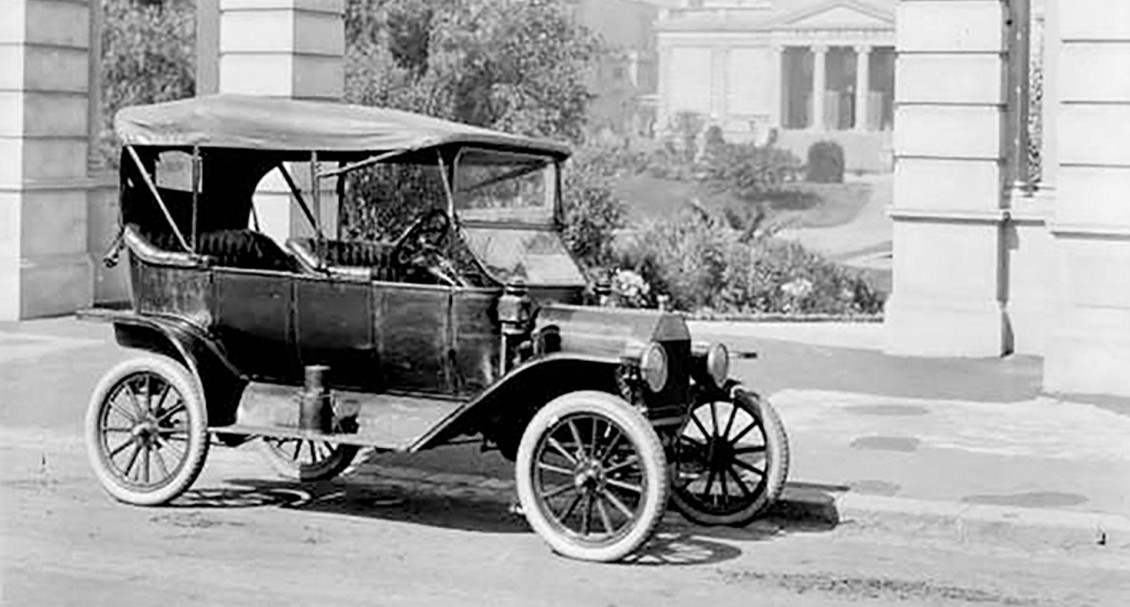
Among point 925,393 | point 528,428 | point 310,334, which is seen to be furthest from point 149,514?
point 925,393

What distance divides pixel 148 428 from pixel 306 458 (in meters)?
1.65

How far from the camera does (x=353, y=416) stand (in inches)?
389

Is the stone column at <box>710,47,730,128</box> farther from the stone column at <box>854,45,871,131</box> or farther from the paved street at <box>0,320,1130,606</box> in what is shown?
the paved street at <box>0,320,1130,606</box>

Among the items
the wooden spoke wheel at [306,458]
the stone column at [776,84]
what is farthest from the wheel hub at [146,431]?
the stone column at [776,84]

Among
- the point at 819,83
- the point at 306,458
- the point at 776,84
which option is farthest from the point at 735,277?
the point at 776,84

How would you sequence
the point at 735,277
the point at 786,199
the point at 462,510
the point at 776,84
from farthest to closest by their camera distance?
the point at 776,84, the point at 786,199, the point at 735,277, the point at 462,510

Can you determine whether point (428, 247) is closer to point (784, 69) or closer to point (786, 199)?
point (786, 199)

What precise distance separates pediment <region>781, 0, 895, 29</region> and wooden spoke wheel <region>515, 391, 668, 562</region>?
265 ft

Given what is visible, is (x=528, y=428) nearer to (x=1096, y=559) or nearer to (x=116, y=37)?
(x=1096, y=559)

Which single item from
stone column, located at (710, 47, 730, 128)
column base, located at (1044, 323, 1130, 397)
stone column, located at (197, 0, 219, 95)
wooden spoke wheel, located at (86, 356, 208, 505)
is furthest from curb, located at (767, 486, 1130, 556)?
stone column, located at (710, 47, 730, 128)

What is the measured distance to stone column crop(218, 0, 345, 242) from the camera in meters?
19.6

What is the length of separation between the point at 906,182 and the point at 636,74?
85.3 metres

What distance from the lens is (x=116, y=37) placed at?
120ft

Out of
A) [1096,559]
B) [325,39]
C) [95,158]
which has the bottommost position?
[1096,559]
